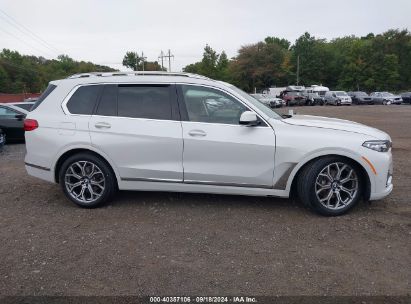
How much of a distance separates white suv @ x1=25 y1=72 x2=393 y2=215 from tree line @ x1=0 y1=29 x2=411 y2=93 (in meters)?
60.2

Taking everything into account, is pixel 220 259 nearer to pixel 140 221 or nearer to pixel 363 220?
pixel 140 221

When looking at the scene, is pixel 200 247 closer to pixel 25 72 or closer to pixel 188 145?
pixel 188 145

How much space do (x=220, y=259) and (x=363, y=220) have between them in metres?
1.99

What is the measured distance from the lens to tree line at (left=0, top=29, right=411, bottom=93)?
67.2 meters

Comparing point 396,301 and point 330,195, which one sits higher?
point 330,195

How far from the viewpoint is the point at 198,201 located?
5.36 metres

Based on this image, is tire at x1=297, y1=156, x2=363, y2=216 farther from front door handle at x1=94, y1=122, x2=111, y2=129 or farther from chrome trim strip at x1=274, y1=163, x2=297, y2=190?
front door handle at x1=94, y1=122, x2=111, y2=129

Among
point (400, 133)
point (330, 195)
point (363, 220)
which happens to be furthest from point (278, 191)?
point (400, 133)

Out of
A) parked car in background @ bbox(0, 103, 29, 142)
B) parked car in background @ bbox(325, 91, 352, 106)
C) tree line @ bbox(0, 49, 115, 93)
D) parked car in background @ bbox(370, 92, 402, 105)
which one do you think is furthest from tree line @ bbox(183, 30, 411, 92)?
parked car in background @ bbox(0, 103, 29, 142)

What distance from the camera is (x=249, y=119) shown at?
461 cm

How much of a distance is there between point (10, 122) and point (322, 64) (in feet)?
238

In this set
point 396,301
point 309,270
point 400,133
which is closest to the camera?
point 396,301

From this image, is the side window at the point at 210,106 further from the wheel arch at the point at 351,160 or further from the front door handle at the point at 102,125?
the front door handle at the point at 102,125

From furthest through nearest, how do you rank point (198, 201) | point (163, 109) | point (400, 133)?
1. point (400, 133)
2. point (198, 201)
3. point (163, 109)
